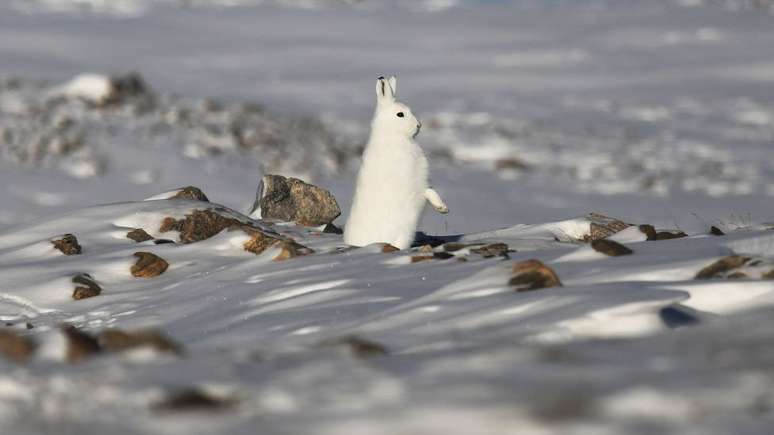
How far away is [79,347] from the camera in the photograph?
3.45m

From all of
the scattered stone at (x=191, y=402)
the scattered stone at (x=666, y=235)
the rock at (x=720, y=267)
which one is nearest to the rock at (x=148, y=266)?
the scattered stone at (x=666, y=235)

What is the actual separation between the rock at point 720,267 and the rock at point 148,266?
11.0 feet

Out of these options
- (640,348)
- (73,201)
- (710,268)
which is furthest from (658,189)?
(640,348)

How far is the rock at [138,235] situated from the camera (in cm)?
770

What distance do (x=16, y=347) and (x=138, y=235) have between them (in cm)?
425

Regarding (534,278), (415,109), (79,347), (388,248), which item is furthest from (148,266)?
(415,109)

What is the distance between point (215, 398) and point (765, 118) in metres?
22.6

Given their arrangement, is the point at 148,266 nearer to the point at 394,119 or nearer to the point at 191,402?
the point at 394,119

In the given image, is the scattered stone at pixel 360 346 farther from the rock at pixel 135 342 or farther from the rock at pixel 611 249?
the rock at pixel 611 249

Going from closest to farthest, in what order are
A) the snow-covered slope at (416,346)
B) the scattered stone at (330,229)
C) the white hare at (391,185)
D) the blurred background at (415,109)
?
the snow-covered slope at (416,346) → the white hare at (391,185) → the scattered stone at (330,229) → the blurred background at (415,109)

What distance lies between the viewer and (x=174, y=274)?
22.1ft

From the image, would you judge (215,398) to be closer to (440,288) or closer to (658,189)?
(440,288)

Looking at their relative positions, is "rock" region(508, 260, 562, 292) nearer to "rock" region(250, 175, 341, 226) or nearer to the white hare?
the white hare

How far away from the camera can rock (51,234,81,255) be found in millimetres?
7281
